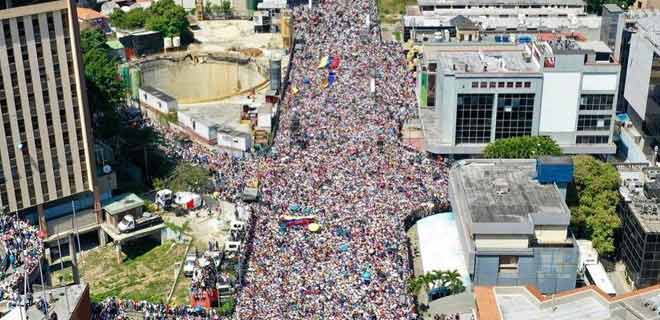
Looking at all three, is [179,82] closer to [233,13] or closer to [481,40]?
[233,13]

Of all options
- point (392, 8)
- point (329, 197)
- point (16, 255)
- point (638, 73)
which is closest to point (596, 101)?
point (638, 73)

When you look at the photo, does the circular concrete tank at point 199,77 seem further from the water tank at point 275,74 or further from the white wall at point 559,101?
the white wall at point 559,101

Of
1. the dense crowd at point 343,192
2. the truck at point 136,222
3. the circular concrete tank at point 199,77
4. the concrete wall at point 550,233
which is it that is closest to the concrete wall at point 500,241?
the concrete wall at point 550,233

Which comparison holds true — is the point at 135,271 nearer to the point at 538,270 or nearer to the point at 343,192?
the point at 343,192

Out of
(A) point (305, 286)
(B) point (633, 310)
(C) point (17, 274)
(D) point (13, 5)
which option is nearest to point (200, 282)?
(A) point (305, 286)

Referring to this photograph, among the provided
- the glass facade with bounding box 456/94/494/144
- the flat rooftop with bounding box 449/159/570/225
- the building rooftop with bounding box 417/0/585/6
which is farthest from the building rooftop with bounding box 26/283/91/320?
the building rooftop with bounding box 417/0/585/6

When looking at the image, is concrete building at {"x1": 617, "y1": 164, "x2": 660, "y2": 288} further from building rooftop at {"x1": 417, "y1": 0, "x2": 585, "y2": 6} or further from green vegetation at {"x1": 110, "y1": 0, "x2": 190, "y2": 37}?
green vegetation at {"x1": 110, "y1": 0, "x2": 190, "y2": 37}

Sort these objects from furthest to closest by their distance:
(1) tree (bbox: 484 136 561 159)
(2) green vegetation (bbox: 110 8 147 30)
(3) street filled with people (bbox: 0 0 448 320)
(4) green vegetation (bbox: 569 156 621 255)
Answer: (2) green vegetation (bbox: 110 8 147 30), (1) tree (bbox: 484 136 561 159), (4) green vegetation (bbox: 569 156 621 255), (3) street filled with people (bbox: 0 0 448 320)
